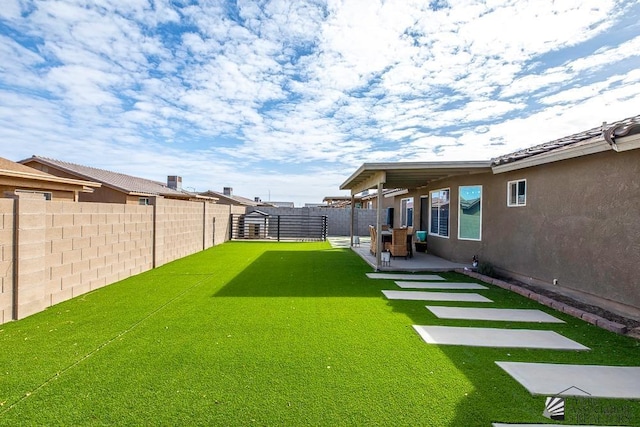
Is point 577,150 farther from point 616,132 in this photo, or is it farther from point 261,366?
point 261,366

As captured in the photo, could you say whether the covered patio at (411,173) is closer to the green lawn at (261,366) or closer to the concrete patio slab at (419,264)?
the concrete patio slab at (419,264)

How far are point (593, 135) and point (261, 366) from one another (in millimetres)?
6301

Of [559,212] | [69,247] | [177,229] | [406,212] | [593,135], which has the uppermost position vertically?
[593,135]

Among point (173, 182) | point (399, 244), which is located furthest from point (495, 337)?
point (173, 182)

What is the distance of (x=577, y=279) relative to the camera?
5.81 m

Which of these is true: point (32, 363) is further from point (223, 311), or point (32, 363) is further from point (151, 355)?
point (223, 311)

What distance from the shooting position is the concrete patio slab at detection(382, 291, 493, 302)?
6152 mm

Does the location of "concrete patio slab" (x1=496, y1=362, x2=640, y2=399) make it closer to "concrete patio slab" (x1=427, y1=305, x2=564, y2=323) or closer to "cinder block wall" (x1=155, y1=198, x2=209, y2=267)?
"concrete patio slab" (x1=427, y1=305, x2=564, y2=323)

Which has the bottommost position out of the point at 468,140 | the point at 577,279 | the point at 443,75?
the point at 577,279

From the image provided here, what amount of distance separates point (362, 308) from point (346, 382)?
250cm

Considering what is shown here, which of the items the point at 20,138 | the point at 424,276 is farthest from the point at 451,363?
the point at 20,138

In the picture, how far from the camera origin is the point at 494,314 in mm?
5258

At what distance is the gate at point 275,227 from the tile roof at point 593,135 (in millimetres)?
12695

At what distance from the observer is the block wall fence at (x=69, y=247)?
440cm
